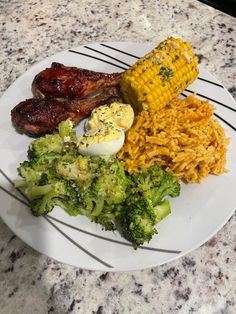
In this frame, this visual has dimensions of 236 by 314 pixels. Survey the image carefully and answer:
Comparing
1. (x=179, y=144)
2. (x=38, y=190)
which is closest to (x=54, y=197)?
(x=38, y=190)

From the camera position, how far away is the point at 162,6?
3033 millimetres

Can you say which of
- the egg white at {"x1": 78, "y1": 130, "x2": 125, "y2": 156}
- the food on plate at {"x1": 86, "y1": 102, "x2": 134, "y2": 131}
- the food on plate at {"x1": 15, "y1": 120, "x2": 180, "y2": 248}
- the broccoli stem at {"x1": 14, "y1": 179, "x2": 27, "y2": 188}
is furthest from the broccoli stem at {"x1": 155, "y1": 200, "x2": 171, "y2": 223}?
the broccoli stem at {"x1": 14, "y1": 179, "x2": 27, "y2": 188}

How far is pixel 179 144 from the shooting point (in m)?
2.00

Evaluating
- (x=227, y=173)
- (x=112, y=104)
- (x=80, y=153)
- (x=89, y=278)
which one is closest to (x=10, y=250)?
(x=89, y=278)

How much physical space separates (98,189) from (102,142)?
0.78 ft

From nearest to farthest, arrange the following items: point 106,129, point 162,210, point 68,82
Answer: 1. point 162,210
2. point 106,129
3. point 68,82

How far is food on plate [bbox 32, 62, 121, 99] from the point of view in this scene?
2.22 meters

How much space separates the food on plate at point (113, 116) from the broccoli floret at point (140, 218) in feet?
1.36

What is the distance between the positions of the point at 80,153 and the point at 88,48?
83cm

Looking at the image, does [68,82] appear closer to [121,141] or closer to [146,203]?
[121,141]

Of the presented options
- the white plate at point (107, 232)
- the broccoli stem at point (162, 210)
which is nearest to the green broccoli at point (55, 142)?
the white plate at point (107, 232)

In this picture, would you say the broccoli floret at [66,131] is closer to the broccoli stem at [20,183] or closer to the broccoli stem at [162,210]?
the broccoli stem at [20,183]

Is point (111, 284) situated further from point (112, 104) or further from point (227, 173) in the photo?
point (112, 104)

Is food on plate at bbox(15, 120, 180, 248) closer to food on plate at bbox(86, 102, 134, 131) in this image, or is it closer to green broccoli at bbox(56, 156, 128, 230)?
green broccoli at bbox(56, 156, 128, 230)
